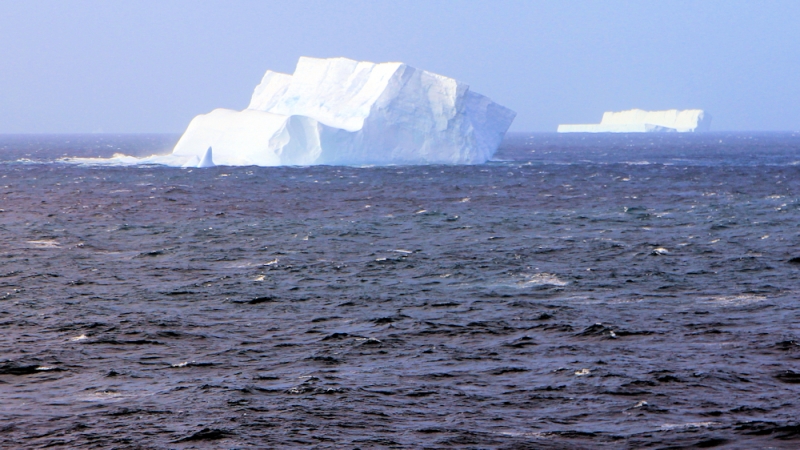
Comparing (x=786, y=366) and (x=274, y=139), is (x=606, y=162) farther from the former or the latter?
(x=786, y=366)

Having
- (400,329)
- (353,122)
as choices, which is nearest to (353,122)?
(353,122)

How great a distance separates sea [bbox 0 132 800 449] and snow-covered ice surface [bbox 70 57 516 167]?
77.4ft

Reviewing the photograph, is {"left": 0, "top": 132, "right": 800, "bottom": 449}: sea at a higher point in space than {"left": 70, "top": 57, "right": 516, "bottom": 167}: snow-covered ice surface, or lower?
lower

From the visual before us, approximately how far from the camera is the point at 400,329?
15562mm

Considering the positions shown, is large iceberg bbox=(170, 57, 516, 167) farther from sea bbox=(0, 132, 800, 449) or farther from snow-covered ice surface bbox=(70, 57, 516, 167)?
sea bbox=(0, 132, 800, 449)

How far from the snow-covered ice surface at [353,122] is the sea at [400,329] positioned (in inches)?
928

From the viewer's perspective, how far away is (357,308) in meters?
17.5

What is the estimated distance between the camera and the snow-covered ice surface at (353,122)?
Answer: 57500mm

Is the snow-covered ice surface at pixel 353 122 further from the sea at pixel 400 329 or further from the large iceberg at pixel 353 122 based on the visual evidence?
the sea at pixel 400 329

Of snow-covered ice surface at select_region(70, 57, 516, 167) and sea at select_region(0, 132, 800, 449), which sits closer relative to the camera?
sea at select_region(0, 132, 800, 449)

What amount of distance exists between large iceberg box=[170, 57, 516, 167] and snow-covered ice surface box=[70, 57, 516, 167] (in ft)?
0.21

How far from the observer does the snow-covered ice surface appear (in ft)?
189

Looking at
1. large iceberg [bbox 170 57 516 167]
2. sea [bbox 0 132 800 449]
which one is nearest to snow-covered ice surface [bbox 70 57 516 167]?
large iceberg [bbox 170 57 516 167]

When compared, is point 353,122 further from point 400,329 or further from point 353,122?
point 400,329
